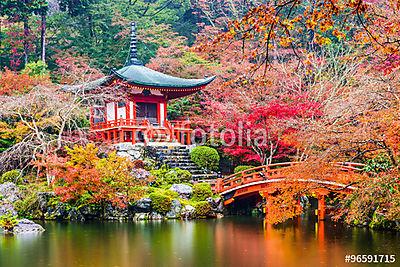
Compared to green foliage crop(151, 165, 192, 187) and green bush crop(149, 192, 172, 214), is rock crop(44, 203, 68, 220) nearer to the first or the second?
green bush crop(149, 192, 172, 214)

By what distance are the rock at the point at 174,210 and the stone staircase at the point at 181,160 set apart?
7.70 ft

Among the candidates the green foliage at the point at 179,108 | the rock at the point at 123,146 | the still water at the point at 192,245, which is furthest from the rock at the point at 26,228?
the green foliage at the point at 179,108

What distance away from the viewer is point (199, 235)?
12.8 metres

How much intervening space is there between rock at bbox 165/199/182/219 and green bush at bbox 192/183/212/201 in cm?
76

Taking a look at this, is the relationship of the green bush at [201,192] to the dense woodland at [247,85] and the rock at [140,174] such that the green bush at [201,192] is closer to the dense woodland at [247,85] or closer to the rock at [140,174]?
the rock at [140,174]

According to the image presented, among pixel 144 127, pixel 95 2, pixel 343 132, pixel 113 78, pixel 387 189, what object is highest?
pixel 95 2

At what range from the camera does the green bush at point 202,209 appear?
53.6ft

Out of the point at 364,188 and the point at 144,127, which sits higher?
the point at 144,127

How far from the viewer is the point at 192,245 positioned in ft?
36.9

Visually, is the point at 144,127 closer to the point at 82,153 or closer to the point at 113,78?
the point at 113,78

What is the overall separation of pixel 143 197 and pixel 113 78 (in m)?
5.94

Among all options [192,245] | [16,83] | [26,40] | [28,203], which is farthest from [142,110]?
[192,245]

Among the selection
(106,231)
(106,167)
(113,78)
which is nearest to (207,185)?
(106,167)

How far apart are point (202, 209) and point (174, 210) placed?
85 cm
